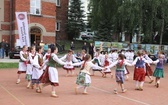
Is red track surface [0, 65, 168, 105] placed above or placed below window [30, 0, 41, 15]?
below

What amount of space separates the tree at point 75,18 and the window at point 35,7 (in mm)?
10914

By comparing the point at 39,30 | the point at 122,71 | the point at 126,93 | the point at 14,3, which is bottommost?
the point at 126,93

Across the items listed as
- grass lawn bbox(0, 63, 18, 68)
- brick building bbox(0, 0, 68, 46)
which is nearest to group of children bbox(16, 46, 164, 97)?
grass lawn bbox(0, 63, 18, 68)

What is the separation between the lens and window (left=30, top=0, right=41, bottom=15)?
33791 millimetres

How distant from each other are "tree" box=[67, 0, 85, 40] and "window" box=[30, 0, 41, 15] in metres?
10.9

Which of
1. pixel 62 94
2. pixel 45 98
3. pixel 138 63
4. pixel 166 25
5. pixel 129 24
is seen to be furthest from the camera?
pixel 166 25

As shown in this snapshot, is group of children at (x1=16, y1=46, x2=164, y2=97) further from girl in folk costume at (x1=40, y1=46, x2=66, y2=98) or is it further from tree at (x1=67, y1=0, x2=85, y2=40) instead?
tree at (x1=67, y1=0, x2=85, y2=40)

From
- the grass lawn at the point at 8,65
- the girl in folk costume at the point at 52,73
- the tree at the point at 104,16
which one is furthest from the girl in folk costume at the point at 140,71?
the tree at the point at 104,16

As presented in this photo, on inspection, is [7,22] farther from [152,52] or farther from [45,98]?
[45,98]

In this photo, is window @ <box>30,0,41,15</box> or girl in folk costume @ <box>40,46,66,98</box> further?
window @ <box>30,0,41,15</box>

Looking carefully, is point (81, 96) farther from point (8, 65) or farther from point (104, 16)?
point (104, 16)

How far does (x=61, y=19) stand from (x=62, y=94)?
35940 millimetres

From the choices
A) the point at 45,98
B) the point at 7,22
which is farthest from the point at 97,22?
the point at 45,98

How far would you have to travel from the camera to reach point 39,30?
113ft
